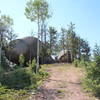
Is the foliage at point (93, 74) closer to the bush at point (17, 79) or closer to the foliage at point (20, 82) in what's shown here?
the foliage at point (20, 82)

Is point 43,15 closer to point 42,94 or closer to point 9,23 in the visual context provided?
point 9,23

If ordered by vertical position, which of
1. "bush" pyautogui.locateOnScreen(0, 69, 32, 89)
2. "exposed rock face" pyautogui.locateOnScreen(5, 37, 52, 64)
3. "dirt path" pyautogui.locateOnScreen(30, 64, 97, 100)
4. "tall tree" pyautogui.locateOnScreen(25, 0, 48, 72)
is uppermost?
"tall tree" pyautogui.locateOnScreen(25, 0, 48, 72)

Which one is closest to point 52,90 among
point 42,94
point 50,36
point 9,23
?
point 42,94

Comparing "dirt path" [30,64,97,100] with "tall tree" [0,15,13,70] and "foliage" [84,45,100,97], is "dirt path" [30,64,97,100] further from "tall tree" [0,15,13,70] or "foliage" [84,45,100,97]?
"tall tree" [0,15,13,70]

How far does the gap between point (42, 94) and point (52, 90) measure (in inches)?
33.4

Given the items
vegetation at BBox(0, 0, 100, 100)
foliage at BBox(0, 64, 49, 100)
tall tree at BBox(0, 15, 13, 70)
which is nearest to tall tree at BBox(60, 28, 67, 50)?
vegetation at BBox(0, 0, 100, 100)

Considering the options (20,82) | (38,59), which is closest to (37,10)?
(38,59)

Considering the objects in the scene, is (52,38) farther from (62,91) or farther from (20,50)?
(62,91)

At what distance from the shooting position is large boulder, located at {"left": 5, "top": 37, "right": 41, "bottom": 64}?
2334 cm

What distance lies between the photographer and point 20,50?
23.4 metres

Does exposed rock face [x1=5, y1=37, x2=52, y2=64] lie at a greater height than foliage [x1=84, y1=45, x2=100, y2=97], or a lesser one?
greater

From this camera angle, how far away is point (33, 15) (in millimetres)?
17672

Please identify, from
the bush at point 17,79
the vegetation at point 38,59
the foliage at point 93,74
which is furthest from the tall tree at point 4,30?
the foliage at point 93,74

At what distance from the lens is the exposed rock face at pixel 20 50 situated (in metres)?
23.4
